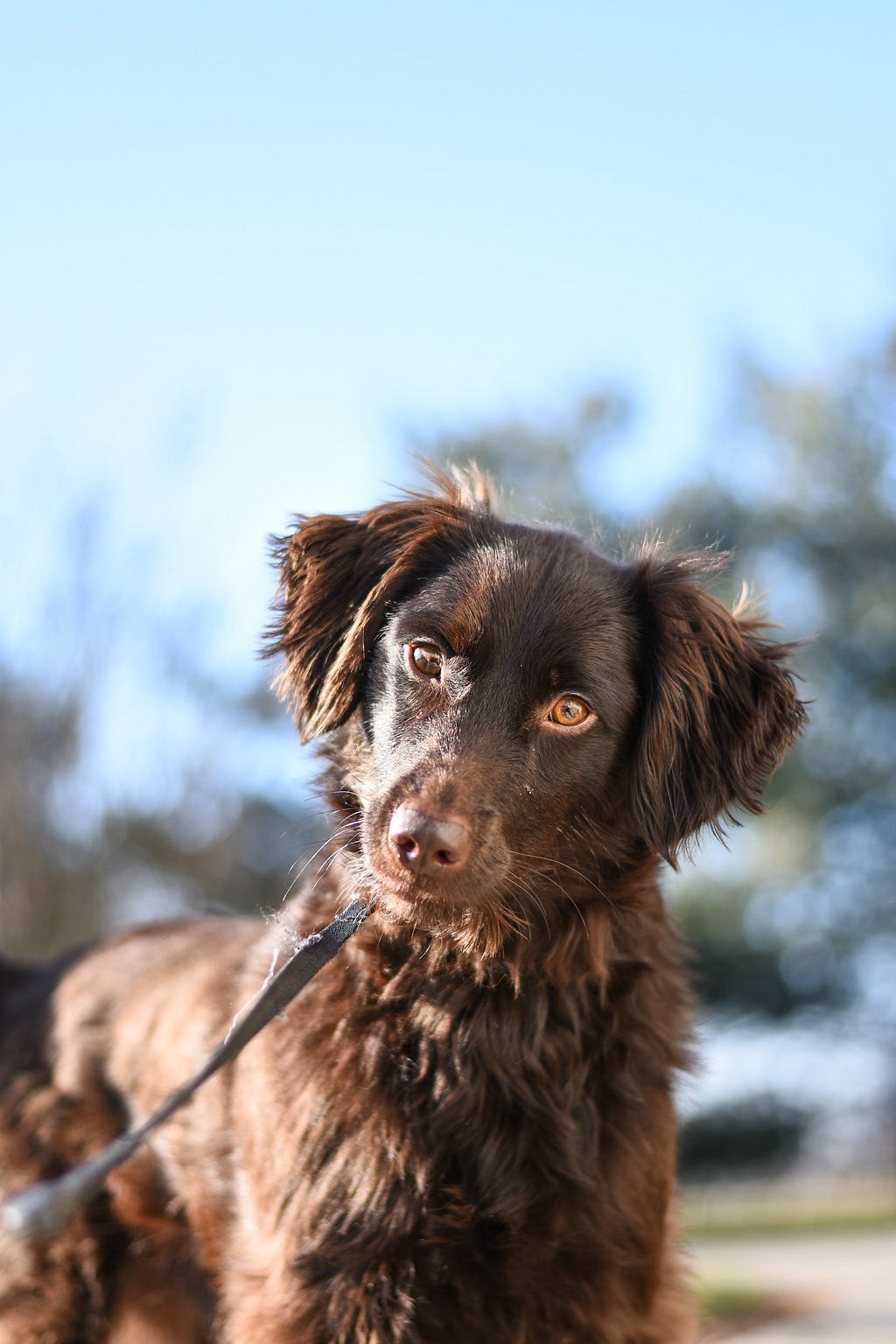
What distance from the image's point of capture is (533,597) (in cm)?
327

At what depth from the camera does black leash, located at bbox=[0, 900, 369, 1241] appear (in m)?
2.01

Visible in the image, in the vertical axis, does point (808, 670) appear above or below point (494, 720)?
above

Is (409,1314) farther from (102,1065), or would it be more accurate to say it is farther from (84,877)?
(84,877)

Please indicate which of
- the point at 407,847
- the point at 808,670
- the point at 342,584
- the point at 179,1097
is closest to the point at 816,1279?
the point at 342,584

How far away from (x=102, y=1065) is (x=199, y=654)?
10.6 meters

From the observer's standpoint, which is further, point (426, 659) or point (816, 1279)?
point (816, 1279)

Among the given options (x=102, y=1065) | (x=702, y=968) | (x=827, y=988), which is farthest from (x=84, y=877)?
(x=827, y=988)

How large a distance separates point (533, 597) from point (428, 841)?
32.0 inches

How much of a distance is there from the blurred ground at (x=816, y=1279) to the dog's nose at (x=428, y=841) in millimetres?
2926

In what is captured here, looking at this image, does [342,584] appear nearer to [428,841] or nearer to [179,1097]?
[428,841]

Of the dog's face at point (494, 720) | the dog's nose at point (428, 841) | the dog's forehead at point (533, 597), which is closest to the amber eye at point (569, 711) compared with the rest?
the dog's face at point (494, 720)

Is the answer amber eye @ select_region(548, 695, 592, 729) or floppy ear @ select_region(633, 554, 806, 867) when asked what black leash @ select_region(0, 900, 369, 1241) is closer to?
amber eye @ select_region(548, 695, 592, 729)

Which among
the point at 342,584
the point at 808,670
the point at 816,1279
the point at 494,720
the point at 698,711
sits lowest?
the point at 494,720

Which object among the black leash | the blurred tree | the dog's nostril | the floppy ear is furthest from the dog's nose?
the blurred tree
